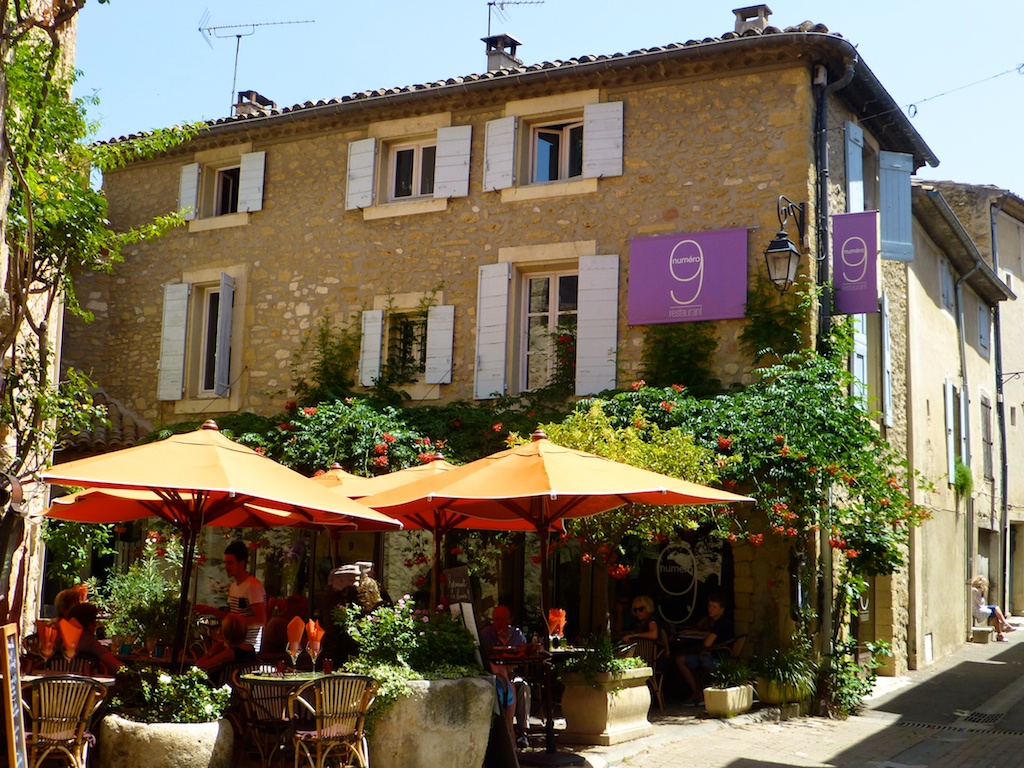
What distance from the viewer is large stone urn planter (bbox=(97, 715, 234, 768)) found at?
5598mm

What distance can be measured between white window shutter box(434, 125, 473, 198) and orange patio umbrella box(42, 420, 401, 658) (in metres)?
6.50

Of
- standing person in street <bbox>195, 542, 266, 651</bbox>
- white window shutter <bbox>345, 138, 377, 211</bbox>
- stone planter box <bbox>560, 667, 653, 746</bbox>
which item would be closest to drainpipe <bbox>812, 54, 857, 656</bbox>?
stone planter box <bbox>560, 667, 653, 746</bbox>

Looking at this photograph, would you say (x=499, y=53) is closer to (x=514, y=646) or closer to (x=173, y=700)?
(x=514, y=646)

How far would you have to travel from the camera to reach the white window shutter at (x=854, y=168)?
1269 cm

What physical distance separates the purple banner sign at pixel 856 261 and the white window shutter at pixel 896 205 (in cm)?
109

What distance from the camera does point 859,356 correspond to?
12750 millimetres

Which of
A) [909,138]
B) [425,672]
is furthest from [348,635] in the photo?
[909,138]

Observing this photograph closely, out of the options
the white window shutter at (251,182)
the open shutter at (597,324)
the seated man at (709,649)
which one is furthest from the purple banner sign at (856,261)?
the white window shutter at (251,182)

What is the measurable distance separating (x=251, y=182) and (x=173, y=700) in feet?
32.4

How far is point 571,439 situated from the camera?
383 inches

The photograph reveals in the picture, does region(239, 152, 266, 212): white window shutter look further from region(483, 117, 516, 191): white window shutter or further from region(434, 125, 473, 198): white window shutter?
region(483, 117, 516, 191): white window shutter

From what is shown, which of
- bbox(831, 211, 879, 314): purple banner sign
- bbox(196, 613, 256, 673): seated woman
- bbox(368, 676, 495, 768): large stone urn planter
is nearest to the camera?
bbox(368, 676, 495, 768): large stone urn planter

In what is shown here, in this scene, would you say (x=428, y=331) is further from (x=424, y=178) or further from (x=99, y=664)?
(x=99, y=664)

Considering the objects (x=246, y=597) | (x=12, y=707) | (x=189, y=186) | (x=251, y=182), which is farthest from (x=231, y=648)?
(x=189, y=186)
